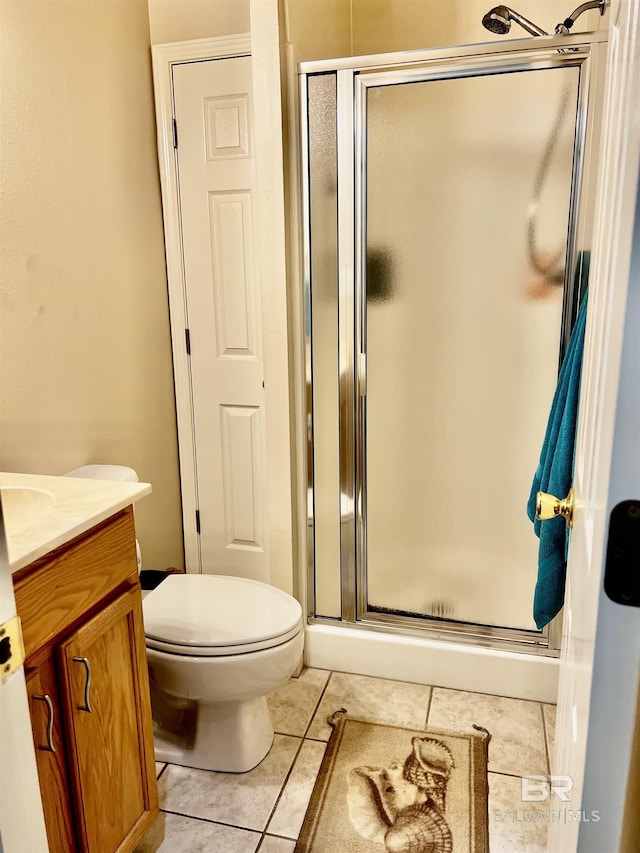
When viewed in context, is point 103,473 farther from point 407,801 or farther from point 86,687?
point 407,801

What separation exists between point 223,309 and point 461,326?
37.2 inches

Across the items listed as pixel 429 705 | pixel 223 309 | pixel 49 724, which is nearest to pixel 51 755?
pixel 49 724

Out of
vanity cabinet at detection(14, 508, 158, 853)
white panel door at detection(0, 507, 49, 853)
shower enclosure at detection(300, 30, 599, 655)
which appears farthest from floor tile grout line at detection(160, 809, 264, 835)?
white panel door at detection(0, 507, 49, 853)

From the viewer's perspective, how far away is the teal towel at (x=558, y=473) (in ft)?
4.03

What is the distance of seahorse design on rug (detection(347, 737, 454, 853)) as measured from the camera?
1.54 metres

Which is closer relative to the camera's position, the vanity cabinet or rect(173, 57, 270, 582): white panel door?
the vanity cabinet

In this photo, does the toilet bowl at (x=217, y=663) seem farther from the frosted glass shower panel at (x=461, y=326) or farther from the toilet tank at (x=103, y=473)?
the frosted glass shower panel at (x=461, y=326)

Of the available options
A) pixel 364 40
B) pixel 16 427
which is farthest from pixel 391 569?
pixel 364 40

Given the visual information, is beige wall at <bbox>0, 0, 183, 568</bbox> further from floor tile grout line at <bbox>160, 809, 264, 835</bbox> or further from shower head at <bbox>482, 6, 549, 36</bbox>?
shower head at <bbox>482, 6, 549, 36</bbox>

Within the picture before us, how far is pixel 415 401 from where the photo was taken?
201 centimetres

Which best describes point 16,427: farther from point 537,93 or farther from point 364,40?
point 364,40

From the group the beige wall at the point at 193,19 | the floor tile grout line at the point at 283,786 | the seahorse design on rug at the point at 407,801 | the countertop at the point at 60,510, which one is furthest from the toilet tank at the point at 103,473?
the beige wall at the point at 193,19

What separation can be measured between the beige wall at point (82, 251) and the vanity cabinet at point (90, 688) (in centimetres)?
63

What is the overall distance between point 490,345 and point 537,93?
2.24 feet
